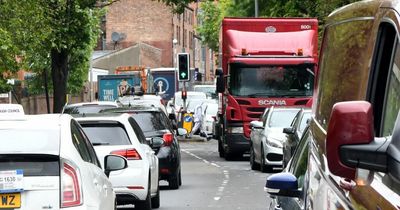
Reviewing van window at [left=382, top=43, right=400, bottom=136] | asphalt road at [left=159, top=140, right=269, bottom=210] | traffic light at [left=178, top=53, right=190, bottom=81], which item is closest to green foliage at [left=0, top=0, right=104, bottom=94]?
traffic light at [left=178, top=53, right=190, bottom=81]

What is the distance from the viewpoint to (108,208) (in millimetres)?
8195

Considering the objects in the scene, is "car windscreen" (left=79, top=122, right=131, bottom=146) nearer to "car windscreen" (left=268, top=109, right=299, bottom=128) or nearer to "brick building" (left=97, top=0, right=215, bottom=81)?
"car windscreen" (left=268, top=109, right=299, bottom=128)

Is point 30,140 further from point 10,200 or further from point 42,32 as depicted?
point 42,32

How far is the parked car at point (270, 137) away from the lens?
73.9 ft

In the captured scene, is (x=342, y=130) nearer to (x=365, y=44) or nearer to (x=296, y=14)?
(x=365, y=44)

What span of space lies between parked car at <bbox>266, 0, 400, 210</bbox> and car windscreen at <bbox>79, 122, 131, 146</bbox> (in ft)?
25.2

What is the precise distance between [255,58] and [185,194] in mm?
8893

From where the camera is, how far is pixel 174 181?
18781mm

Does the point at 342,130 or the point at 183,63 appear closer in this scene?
the point at 342,130

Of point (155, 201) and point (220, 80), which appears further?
point (220, 80)

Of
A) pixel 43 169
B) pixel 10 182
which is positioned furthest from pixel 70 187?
pixel 10 182

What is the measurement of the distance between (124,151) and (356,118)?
35.1ft

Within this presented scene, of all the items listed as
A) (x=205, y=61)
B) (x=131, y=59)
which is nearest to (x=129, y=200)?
(x=131, y=59)

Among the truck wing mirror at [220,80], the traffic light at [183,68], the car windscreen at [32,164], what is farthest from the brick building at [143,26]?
the car windscreen at [32,164]
